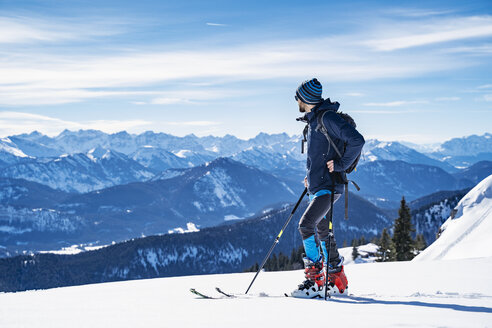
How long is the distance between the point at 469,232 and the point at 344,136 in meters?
29.4

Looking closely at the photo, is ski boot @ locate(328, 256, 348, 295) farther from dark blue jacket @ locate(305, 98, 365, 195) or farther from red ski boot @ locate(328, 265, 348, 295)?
dark blue jacket @ locate(305, 98, 365, 195)

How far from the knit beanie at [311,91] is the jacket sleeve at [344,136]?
1.50 ft

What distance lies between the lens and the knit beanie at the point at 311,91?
7543mm

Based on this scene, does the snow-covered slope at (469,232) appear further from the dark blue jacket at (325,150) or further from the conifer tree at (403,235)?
the dark blue jacket at (325,150)

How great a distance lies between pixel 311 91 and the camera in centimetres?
755

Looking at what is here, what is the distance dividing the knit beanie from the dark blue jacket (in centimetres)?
13

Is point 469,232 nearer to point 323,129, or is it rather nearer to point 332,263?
point 332,263

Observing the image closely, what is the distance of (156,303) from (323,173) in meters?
3.59

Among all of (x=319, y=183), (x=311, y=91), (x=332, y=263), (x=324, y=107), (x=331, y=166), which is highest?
→ (x=311, y=91)

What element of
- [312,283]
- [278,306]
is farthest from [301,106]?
[278,306]

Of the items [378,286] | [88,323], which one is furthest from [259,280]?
[88,323]

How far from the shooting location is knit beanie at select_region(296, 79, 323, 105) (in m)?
7.54

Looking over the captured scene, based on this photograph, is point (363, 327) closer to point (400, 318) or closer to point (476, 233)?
point (400, 318)

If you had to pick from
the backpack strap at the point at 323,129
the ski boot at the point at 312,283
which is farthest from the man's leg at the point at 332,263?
the backpack strap at the point at 323,129
